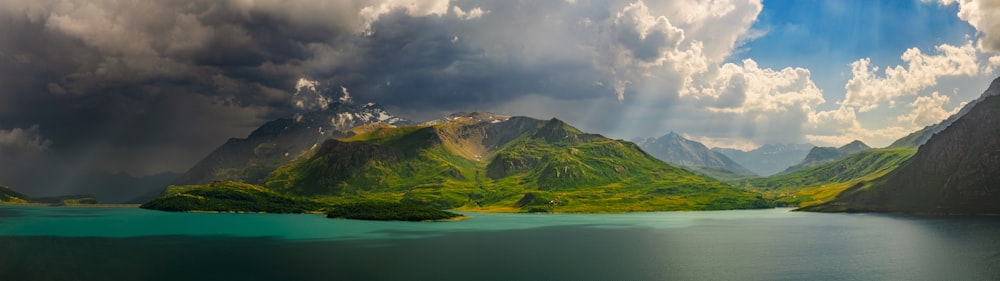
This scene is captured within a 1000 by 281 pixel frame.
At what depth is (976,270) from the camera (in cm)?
10719

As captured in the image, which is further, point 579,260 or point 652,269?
point 579,260

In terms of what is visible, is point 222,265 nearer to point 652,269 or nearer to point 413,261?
point 413,261

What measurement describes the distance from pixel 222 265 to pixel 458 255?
54686 millimetres

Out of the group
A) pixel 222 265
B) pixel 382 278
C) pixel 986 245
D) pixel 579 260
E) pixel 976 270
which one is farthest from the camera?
pixel 986 245

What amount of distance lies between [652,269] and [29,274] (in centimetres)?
12617

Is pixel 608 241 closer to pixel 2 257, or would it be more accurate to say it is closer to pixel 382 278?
pixel 382 278

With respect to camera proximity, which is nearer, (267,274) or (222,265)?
(267,274)

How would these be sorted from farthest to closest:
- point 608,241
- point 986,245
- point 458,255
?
point 608,241 → point 986,245 → point 458,255

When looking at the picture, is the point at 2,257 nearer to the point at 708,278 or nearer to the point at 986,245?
the point at 708,278

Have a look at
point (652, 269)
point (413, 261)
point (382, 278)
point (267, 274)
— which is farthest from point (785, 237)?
point (267, 274)

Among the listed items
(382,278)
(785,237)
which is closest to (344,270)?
(382,278)

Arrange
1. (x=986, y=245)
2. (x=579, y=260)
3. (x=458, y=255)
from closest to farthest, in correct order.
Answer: (x=579, y=260)
(x=458, y=255)
(x=986, y=245)

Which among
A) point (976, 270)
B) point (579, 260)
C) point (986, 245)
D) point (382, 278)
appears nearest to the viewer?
point (382, 278)

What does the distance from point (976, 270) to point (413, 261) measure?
392 ft
